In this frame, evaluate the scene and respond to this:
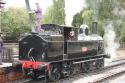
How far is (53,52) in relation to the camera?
1638 cm

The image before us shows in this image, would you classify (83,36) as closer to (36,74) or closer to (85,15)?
(36,74)

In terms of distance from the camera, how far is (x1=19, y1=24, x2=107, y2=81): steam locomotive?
1605 cm

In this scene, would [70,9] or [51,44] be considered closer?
[51,44]

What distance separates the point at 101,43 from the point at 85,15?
17.6m

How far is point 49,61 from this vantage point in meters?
16.1

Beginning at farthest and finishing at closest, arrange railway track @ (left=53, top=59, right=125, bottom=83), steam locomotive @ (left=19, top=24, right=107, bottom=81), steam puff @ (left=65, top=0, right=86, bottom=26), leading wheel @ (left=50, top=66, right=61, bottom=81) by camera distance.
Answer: steam puff @ (left=65, top=0, right=86, bottom=26)
railway track @ (left=53, top=59, right=125, bottom=83)
leading wheel @ (left=50, top=66, right=61, bottom=81)
steam locomotive @ (left=19, top=24, right=107, bottom=81)

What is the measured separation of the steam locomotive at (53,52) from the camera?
52.6 ft

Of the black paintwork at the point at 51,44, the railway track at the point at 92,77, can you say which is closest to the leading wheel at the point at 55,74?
the railway track at the point at 92,77

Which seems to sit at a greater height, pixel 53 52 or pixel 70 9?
pixel 70 9

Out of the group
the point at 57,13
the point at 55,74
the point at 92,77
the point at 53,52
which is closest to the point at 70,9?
the point at 92,77

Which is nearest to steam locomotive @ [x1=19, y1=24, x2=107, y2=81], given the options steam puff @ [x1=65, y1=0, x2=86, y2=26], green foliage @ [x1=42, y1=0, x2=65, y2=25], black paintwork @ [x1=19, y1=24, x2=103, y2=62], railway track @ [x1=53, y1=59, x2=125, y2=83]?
black paintwork @ [x1=19, y1=24, x2=103, y2=62]

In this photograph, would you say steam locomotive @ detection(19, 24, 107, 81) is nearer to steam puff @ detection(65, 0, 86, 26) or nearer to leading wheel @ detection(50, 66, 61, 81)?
leading wheel @ detection(50, 66, 61, 81)

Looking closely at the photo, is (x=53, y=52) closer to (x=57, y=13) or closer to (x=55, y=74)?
(x=55, y=74)

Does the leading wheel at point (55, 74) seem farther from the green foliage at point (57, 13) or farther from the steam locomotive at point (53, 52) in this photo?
the green foliage at point (57, 13)
